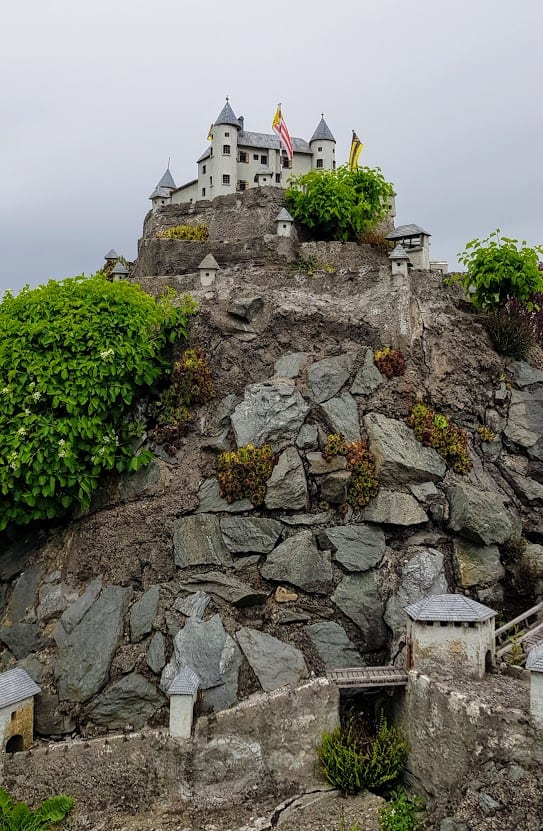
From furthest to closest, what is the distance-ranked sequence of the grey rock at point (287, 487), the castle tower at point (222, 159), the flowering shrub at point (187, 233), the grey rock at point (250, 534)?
the castle tower at point (222, 159) → the flowering shrub at point (187, 233) → the grey rock at point (287, 487) → the grey rock at point (250, 534)

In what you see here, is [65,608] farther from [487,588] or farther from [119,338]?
[487,588]

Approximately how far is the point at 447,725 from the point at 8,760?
29.5ft

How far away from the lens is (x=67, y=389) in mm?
15273

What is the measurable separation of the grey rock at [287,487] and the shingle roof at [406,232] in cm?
1220

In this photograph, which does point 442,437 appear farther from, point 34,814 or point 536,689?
point 34,814

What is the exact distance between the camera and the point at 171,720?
1227 centimetres

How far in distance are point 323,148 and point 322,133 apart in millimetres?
798

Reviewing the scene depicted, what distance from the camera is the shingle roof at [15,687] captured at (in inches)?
500

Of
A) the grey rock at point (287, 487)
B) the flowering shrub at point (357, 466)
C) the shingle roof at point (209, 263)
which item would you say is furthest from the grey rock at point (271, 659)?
the shingle roof at point (209, 263)

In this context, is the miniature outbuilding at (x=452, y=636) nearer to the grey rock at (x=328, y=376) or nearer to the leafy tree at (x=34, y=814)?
the grey rock at (x=328, y=376)

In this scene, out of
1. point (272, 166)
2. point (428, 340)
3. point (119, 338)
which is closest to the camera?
point (119, 338)

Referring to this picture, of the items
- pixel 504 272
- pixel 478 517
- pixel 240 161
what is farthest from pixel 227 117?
pixel 478 517

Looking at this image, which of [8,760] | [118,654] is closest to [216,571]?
[118,654]

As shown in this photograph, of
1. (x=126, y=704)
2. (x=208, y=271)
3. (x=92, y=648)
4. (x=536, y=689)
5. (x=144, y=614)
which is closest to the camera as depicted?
(x=536, y=689)
